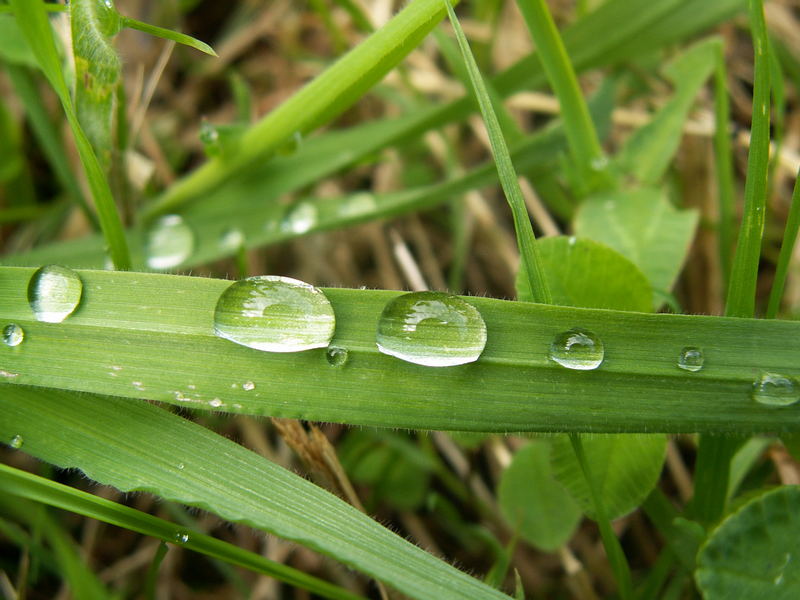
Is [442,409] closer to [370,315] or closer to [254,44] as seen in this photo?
[370,315]

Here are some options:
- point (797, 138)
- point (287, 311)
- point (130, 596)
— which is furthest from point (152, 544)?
point (797, 138)

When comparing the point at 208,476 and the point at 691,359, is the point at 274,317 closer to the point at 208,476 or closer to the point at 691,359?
the point at 208,476

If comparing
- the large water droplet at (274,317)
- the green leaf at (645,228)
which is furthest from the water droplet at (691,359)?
the large water droplet at (274,317)

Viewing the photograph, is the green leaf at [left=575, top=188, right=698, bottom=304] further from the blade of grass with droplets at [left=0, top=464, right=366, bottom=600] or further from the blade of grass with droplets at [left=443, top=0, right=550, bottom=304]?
the blade of grass with droplets at [left=0, top=464, right=366, bottom=600]

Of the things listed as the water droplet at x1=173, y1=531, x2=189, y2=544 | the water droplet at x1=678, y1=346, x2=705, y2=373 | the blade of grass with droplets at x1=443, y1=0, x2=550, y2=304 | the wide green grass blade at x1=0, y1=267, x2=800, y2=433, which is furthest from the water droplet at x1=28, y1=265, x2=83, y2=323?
the water droplet at x1=678, y1=346, x2=705, y2=373

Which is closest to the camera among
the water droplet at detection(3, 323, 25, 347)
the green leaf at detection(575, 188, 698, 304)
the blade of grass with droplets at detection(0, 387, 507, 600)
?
the blade of grass with droplets at detection(0, 387, 507, 600)

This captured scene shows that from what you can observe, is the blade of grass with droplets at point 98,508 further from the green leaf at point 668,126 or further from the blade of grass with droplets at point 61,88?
the green leaf at point 668,126
